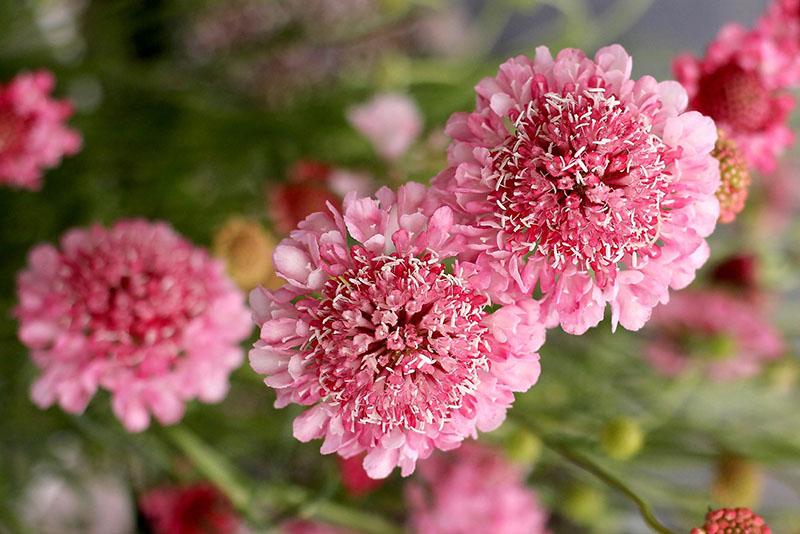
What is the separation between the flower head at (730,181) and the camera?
1.16 ft

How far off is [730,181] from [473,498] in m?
0.41

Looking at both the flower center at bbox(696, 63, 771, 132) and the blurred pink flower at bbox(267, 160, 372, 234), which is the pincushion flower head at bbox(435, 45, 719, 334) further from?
the blurred pink flower at bbox(267, 160, 372, 234)

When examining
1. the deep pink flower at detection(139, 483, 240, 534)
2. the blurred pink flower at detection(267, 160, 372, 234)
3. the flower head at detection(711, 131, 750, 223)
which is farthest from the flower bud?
the deep pink flower at detection(139, 483, 240, 534)

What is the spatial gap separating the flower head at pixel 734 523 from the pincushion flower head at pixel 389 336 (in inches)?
4.7

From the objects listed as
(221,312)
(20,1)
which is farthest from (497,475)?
(20,1)

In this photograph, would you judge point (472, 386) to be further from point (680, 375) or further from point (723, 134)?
point (680, 375)

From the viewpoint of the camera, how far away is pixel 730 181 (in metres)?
0.35

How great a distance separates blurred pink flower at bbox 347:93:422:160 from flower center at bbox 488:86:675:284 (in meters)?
0.32

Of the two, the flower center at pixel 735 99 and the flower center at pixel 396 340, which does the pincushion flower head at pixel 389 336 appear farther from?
the flower center at pixel 735 99

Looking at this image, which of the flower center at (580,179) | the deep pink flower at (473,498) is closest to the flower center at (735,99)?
the flower center at (580,179)

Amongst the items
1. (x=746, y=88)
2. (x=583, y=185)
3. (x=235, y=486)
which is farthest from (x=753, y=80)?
(x=235, y=486)

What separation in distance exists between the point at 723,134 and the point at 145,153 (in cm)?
52

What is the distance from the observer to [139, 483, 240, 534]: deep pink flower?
66 centimetres

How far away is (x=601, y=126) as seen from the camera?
0.30 metres
